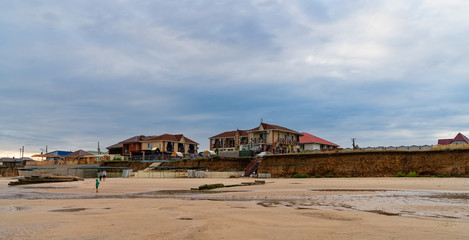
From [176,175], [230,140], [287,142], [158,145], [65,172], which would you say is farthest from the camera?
[158,145]

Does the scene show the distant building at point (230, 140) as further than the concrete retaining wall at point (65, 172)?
Yes

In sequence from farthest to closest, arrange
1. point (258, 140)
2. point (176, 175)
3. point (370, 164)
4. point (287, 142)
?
1. point (258, 140)
2. point (287, 142)
3. point (176, 175)
4. point (370, 164)

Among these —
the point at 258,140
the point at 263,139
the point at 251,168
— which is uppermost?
the point at 263,139

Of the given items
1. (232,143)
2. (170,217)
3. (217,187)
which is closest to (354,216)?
(170,217)

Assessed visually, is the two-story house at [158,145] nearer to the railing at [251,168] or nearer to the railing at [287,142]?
the railing at [287,142]

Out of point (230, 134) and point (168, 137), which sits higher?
point (230, 134)

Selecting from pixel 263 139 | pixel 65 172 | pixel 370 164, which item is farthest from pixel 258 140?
pixel 65 172

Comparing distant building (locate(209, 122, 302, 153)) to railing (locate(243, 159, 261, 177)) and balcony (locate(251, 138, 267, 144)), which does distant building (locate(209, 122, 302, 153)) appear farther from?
railing (locate(243, 159, 261, 177))

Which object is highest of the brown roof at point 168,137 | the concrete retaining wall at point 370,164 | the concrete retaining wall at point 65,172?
the brown roof at point 168,137

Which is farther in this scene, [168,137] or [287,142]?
[168,137]

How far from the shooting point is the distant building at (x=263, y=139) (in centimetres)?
7125

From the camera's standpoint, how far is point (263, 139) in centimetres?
7350

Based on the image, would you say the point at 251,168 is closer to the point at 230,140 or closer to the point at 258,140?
the point at 258,140

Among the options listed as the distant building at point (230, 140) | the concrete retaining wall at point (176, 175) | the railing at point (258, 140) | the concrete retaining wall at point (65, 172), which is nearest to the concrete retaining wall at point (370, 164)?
the concrete retaining wall at point (176, 175)
